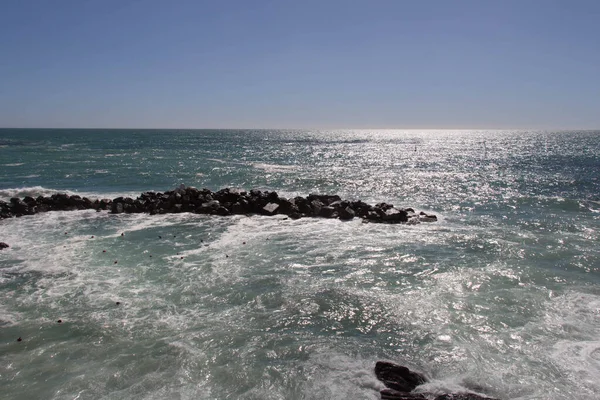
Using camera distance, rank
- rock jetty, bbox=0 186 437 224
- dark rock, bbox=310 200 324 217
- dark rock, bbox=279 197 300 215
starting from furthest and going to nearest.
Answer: dark rock, bbox=279 197 300 215, dark rock, bbox=310 200 324 217, rock jetty, bbox=0 186 437 224

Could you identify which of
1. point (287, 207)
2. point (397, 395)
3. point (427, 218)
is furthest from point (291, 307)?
point (427, 218)

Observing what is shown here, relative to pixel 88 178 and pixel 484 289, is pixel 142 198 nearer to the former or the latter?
pixel 88 178

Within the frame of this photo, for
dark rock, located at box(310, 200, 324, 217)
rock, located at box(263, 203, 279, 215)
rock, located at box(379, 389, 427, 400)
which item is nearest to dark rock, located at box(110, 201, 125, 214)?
rock, located at box(263, 203, 279, 215)

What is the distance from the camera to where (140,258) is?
14016 millimetres

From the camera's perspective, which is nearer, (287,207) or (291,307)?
(291,307)

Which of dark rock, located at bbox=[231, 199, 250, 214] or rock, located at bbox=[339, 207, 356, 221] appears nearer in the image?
rock, located at bbox=[339, 207, 356, 221]

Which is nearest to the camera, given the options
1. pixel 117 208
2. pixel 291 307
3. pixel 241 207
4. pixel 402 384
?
pixel 402 384

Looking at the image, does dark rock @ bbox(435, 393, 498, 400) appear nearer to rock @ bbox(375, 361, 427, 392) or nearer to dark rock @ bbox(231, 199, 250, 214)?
rock @ bbox(375, 361, 427, 392)

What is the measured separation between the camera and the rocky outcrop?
659 cm

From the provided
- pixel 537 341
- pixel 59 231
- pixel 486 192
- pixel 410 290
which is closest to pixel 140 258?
pixel 59 231

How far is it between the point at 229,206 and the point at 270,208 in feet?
8.25

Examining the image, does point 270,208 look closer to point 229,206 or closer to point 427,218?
point 229,206

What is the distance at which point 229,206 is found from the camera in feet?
73.4

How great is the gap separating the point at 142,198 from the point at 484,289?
755 inches
